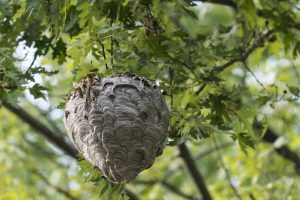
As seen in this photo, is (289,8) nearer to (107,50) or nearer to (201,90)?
(201,90)

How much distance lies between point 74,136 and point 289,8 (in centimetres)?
251

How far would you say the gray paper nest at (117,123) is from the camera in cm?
310

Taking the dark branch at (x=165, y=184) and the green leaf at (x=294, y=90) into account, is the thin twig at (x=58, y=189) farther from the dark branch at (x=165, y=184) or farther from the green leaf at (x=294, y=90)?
the green leaf at (x=294, y=90)

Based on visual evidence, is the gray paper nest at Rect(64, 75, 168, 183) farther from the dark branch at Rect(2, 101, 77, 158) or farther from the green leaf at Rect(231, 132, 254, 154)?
the dark branch at Rect(2, 101, 77, 158)

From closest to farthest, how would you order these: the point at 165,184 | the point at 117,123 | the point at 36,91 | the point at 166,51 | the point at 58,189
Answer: the point at 117,123
the point at 166,51
the point at 36,91
the point at 58,189
the point at 165,184

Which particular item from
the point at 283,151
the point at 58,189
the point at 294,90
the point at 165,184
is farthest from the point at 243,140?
the point at 165,184

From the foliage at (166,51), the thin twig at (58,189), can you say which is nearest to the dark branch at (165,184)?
the thin twig at (58,189)

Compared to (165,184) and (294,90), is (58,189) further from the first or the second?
(294,90)

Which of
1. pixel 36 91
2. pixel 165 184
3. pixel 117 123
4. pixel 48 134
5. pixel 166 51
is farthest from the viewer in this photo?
pixel 165 184

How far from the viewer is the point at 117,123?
3135 millimetres

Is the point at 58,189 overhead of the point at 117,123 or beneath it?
beneath

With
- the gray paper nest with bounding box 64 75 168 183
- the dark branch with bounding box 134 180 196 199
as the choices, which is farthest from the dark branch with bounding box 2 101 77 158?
the gray paper nest with bounding box 64 75 168 183

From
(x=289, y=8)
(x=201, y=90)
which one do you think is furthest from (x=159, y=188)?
(x=201, y=90)

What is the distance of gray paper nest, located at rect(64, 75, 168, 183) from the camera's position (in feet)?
10.2
